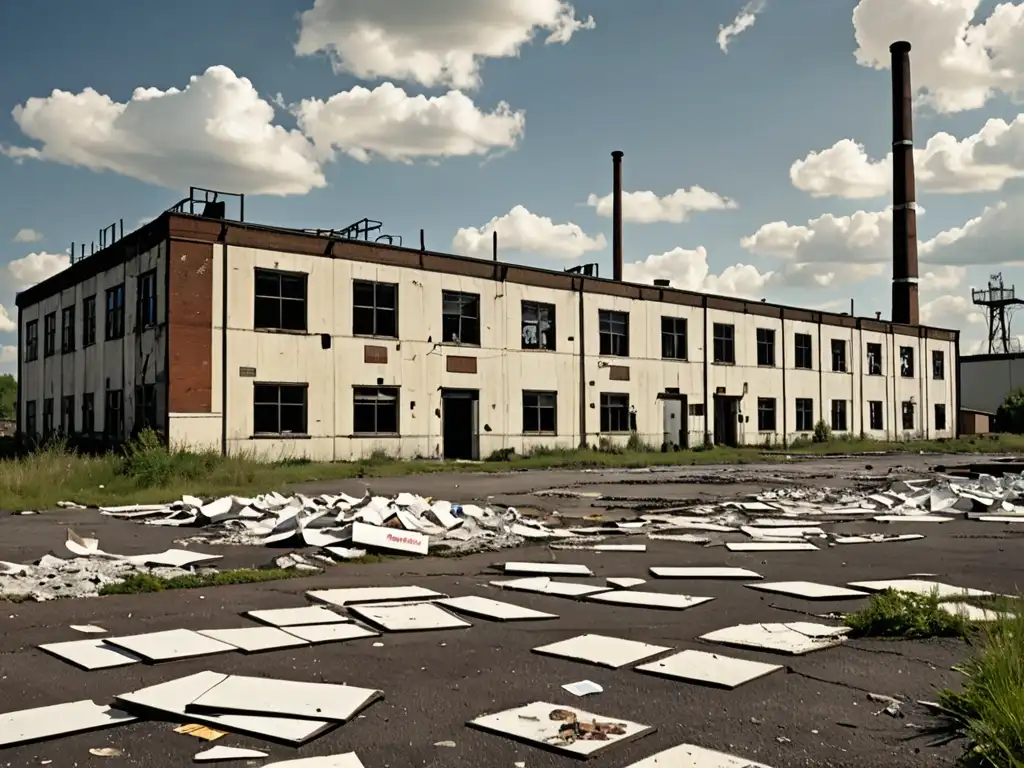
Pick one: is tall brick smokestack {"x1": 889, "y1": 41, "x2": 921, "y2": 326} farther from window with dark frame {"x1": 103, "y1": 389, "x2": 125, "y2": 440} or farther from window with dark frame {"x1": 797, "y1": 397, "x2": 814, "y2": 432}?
window with dark frame {"x1": 103, "y1": 389, "x2": 125, "y2": 440}

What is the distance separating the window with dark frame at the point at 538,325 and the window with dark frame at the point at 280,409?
364 inches


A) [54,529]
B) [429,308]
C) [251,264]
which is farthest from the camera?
[429,308]

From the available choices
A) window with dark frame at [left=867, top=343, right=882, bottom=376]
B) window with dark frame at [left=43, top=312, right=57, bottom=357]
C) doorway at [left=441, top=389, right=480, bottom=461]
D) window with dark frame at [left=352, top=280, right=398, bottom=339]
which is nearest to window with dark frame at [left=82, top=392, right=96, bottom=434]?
window with dark frame at [left=43, top=312, right=57, bottom=357]

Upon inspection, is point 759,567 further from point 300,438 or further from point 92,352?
point 92,352

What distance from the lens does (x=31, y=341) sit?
122 ft

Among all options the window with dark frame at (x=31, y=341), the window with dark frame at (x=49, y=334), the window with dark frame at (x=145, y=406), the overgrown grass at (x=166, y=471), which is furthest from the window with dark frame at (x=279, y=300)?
the window with dark frame at (x=31, y=341)

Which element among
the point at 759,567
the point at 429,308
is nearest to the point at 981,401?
the point at 429,308

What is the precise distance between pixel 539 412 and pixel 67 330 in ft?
57.4

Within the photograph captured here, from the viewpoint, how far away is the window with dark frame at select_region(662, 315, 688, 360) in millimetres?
38156

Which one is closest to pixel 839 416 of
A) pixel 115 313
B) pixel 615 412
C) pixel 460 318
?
pixel 615 412

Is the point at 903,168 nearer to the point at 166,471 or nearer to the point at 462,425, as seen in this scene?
the point at 462,425

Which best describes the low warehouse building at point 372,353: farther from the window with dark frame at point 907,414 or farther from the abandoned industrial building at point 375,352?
the window with dark frame at point 907,414

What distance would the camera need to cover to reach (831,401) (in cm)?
4606

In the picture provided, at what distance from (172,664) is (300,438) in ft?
69.5
